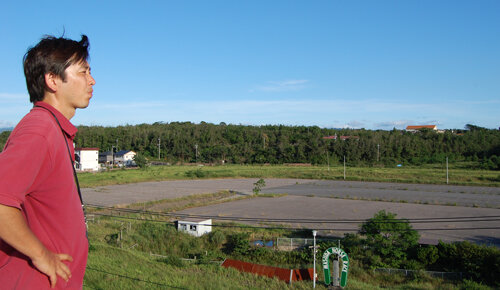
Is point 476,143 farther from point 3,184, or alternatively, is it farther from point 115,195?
point 3,184

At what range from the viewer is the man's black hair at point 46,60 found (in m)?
1.29

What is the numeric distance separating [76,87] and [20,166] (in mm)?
411

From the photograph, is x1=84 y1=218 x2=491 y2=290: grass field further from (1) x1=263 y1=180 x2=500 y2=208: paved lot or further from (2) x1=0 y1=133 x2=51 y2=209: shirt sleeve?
(1) x1=263 y1=180 x2=500 y2=208: paved lot

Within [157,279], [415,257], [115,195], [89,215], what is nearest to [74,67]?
[157,279]

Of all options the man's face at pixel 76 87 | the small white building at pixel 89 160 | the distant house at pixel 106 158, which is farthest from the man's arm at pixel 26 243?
the distant house at pixel 106 158

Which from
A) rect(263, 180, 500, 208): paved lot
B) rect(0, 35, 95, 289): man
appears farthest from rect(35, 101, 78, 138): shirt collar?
rect(263, 180, 500, 208): paved lot

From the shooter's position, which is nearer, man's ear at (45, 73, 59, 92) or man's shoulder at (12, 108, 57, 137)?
man's shoulder at (12, 108, 57, 137)

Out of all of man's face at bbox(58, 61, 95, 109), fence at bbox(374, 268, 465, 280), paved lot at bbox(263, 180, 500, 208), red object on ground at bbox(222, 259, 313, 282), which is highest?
man's face at bbox(58, 61, 95, 109)

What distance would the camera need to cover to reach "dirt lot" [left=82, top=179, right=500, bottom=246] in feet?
63.3

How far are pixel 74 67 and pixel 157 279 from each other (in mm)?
5422

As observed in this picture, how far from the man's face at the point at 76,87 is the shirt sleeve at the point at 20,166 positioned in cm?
28

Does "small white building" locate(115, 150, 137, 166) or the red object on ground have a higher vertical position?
"small white building" locate(115, 150, 137, 166)

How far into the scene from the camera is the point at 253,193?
106 ft

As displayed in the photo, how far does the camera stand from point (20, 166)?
1.07m
